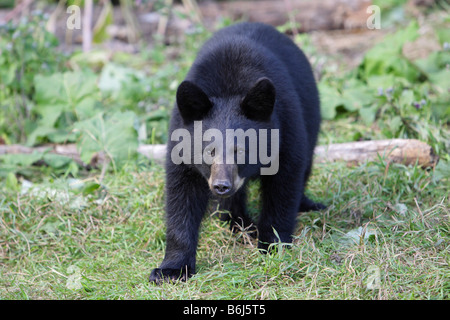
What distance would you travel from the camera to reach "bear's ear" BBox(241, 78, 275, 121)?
3.62m

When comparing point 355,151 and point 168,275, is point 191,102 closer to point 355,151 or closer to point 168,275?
point 168,275

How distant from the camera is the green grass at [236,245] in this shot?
140 inches

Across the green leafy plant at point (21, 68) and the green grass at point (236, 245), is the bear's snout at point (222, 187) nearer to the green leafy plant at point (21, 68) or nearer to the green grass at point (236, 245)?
the green grass at point (236, 245)

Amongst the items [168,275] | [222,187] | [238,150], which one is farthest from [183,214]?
[238,150]

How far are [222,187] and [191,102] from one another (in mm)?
624

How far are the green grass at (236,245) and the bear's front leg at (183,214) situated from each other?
6.7 inches

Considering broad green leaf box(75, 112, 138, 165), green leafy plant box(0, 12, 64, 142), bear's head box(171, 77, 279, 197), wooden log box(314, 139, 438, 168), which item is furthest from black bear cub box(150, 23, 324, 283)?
green leafy plant box(0, 12, 64, 142)

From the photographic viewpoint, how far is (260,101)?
373 cm

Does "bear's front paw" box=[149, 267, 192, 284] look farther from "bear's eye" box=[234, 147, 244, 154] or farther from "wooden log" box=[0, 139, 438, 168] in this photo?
"wooden log" box=[0, 139, 438, 168]

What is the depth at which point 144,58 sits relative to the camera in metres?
8.98

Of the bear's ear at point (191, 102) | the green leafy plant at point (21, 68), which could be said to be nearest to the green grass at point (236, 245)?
the bear's ear at point (191, 102)

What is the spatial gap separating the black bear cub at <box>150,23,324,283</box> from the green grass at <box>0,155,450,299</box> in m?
0.22
